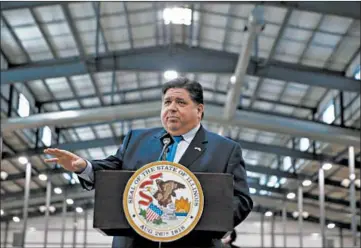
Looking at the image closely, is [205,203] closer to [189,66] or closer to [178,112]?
[178,112]

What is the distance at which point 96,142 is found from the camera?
28.5 metres

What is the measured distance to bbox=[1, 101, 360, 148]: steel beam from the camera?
2108 centimetres

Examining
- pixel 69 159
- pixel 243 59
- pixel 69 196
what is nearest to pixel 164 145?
pixel 69 159

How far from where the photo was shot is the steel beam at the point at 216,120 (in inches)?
830

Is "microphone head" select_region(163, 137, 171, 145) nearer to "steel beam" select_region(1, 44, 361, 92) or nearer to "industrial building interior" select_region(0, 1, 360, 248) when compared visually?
"industrial building interior" select_region(0, 1, 360, 248)

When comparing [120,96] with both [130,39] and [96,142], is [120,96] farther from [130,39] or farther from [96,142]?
[130,39]

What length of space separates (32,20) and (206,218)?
18267 mm

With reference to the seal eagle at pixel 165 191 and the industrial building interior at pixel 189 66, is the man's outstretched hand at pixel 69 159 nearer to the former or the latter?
the seal eagle at pixel 165 191

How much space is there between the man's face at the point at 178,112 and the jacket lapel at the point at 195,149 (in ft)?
0.17

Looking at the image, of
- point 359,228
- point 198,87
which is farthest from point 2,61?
point 359,228

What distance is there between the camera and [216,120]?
69.3 feet

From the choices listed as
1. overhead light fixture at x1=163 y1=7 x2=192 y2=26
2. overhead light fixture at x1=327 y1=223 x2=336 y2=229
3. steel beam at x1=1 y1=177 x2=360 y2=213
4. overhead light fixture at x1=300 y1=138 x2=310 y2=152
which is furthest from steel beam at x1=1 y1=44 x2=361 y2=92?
overhead light fixture at x1=327 y1=223 x2=336 y2=229

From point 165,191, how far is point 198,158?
0.39 m

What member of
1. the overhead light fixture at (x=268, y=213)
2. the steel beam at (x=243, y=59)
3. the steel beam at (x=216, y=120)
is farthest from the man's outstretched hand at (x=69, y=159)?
the overhead light fixture at (x=268, y=213)
